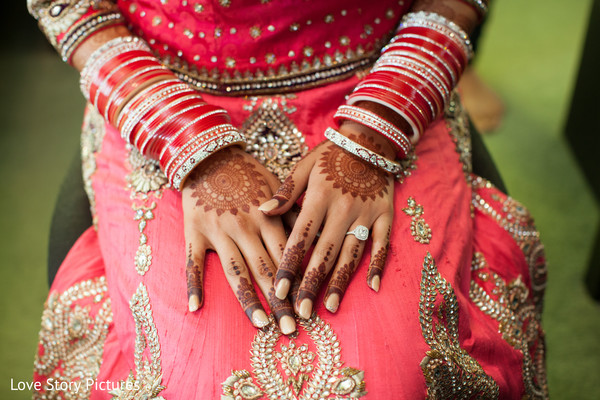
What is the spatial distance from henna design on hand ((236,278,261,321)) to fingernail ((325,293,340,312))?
3.3 inches

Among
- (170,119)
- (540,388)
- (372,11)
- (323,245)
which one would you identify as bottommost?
(540,388)

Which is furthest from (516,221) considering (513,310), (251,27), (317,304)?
(251,27)

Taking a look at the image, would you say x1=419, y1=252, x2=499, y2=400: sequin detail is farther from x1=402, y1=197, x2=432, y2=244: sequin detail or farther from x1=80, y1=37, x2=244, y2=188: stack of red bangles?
x1=80, y1=37, x2=244, y2=188: stack of red bangles

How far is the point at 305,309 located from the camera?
674mm

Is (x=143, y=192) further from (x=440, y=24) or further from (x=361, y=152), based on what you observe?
(x=440, y=24)

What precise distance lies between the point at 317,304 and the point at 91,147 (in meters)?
0.51

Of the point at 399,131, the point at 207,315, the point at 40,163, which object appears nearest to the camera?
the point at 207,315

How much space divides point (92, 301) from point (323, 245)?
377mm

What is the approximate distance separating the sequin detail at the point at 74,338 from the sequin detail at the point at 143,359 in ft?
0.36

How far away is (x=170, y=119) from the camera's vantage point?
77 centimetres

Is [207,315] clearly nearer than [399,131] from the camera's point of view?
Yes

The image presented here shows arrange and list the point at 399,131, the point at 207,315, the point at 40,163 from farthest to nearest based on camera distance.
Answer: the point at 40,163
the point at 399,131
the point at 207,315

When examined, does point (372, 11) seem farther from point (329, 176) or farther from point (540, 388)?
point (540, 388)

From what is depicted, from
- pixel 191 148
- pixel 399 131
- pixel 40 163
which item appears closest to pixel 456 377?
pixel 399 131
